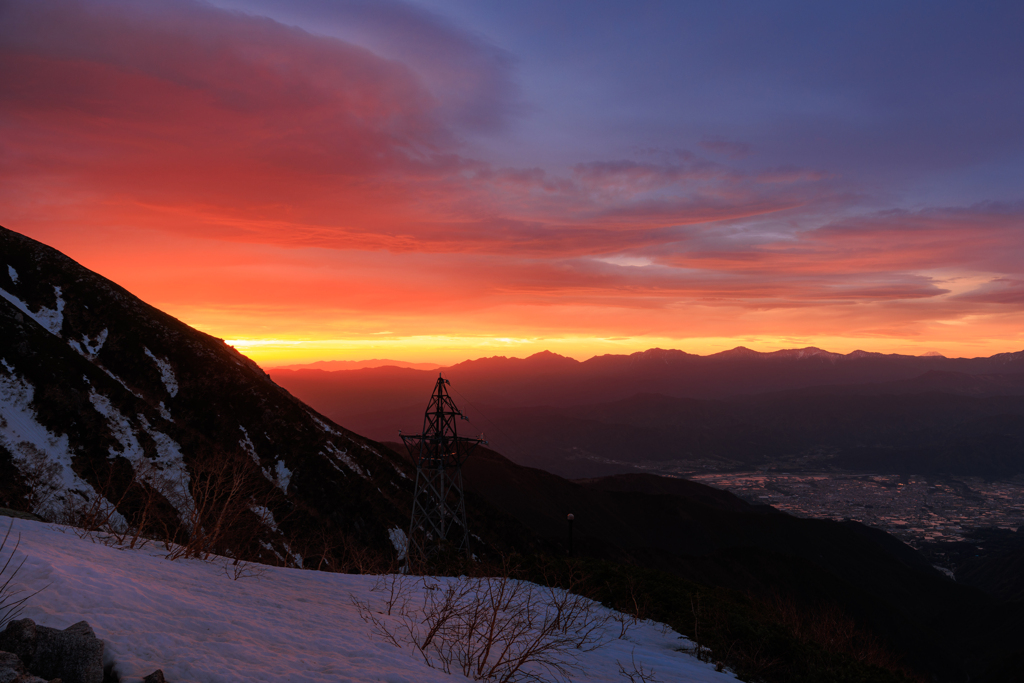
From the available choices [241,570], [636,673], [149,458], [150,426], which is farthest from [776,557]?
[241,570]

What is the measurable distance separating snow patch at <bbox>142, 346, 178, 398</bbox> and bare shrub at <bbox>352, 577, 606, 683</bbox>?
50.7 m

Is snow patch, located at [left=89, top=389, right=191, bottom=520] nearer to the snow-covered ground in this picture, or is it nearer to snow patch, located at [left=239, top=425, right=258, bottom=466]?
snow patch, located at [left=239, top=425, right=258, bottom=466]

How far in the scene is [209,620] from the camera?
848 cm

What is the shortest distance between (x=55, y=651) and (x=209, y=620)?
316cm

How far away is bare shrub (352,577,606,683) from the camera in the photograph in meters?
8.99

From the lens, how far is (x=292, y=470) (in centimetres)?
5441

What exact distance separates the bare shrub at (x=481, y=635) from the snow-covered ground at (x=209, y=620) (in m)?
0.35

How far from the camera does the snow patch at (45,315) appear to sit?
166ft

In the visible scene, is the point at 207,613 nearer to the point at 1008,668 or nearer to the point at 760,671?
the point at 760,671

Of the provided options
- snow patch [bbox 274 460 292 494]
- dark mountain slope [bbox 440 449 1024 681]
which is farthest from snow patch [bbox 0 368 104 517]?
dark mountain slope [bbox 440 449 1024 681]

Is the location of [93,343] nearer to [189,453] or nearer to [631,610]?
[189,453]

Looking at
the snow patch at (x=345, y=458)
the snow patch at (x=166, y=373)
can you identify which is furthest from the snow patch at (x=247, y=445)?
the snow patch at (x=345, y=458)

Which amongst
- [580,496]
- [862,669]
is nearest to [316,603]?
[862,669]

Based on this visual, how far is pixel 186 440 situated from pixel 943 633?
143m
